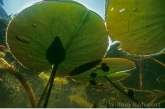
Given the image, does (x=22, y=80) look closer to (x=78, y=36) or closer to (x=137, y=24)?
(x=78, y=36)

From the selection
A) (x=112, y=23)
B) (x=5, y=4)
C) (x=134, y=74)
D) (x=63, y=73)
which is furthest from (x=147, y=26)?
(x=134, y=74)

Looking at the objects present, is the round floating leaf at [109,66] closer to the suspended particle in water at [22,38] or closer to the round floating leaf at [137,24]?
the round floating leaf at [137,24]

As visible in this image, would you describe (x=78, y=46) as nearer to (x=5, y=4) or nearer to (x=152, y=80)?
(x=5, y=4)

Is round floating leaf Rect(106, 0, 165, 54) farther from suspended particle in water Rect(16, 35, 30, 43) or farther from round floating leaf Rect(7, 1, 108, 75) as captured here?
suspended particle in water Rect(16, 35, 30, 43)

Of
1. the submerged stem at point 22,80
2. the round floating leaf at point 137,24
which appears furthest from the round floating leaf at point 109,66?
the submerged stem at point 22,80

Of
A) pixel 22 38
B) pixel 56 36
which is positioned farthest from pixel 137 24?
pixel 22 38

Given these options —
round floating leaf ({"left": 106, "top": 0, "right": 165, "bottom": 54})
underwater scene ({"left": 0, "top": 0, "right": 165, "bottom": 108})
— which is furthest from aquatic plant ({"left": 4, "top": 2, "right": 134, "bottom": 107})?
round floating leaf ({"left": 106, "top": 0, "right": 165, "bottom": 54})
